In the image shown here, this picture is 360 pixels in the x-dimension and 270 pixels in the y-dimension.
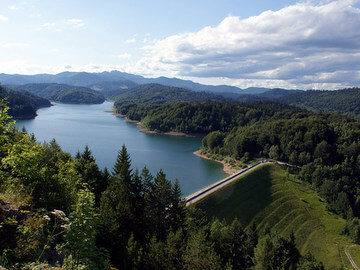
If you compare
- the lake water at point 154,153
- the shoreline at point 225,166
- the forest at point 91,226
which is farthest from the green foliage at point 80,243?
the shoreline at point 225,166

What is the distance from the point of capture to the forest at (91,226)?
6.09m

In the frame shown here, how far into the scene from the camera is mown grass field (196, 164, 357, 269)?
33750mm

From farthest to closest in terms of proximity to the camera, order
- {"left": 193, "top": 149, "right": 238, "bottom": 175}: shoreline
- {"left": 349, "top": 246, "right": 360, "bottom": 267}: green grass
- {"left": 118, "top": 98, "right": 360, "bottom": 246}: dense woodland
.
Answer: {"left": 193, "top": 149, "right": 238, "bottom": 175}: shoreline, {"left": 118, "top": 98, "right": 360, "bottom": 246}: dense woodland, {"left": 349, "top": 246, "right": 360, "bottom": 267}: green grass

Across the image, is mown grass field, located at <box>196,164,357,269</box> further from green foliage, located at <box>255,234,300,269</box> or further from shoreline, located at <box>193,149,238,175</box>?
green foliage, located at <box>255,234,300,269</box>

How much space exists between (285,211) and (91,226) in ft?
134

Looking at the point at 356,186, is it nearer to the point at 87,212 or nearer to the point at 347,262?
the point at 347,262

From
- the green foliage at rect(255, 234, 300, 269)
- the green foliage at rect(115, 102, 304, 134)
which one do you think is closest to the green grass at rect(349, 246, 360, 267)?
the green foliage at rect(255, 234, 300, 269)

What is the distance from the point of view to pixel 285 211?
41062 millimetres

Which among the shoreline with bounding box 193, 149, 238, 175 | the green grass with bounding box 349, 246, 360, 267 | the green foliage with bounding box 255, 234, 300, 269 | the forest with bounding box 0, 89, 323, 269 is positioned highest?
the forest with bounding box 0, 89, 323, 269

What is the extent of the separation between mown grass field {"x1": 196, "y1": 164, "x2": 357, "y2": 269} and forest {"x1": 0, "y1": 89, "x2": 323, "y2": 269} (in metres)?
11.1

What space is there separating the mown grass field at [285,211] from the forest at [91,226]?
1106cm

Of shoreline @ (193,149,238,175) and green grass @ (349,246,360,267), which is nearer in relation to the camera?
green grass @ (349,246,360,267)

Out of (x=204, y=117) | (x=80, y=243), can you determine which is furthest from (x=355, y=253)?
(x=204, y=117)

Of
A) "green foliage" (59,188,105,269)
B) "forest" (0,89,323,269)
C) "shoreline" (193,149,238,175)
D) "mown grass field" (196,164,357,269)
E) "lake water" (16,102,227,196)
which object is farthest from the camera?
"shoreline" (193,149,238,175)
